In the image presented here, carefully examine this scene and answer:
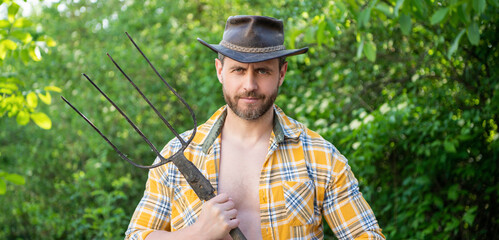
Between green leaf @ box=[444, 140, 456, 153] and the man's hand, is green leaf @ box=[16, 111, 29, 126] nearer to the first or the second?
the man's hand

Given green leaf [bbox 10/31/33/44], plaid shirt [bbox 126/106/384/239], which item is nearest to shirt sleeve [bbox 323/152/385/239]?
plaid shirt [bbox 126/106/384/239]

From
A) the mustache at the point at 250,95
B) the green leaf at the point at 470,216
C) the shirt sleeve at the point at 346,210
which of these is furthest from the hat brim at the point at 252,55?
the green leaf at the point at 470,216

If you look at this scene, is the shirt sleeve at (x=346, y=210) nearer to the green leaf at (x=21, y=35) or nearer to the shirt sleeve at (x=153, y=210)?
the shirt sleeve at (x=153, y=210)

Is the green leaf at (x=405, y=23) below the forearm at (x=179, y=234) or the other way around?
A: the other way around

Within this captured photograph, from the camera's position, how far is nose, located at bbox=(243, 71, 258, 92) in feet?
6.46

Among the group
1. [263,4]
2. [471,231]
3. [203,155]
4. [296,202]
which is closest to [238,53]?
[203,155]

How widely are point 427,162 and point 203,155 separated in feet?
7.36

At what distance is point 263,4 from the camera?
6.19 meters

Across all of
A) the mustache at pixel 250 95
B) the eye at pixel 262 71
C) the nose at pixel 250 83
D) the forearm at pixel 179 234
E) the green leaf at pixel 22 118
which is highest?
the green leaf at pixel 22 118

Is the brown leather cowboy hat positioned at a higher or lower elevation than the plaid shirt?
higher

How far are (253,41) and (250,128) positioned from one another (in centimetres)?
37

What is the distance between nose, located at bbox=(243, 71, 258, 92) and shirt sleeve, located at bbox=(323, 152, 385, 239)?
43 cm

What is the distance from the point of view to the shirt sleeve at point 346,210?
2.01 m

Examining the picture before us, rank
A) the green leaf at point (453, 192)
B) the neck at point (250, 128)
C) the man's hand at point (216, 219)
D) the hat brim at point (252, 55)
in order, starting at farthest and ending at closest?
the green leaf at point (453, 192)
the neck at point (250, 128)
the hat brim at point (252, 55)
the man's hand at point (216, 219)
